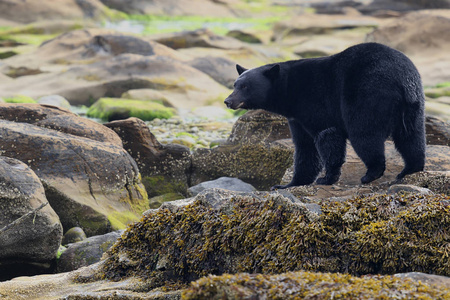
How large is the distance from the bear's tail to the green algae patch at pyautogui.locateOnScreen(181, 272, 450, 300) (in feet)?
11.5

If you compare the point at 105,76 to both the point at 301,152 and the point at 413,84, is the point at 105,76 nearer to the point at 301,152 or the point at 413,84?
the point at 301,152

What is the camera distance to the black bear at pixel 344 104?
6.10 meters

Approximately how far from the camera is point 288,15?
42.1 metres

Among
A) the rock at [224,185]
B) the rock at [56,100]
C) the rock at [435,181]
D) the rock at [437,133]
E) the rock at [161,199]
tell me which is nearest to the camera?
the rock at [435,181]

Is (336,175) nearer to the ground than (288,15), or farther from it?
nearer to the ground

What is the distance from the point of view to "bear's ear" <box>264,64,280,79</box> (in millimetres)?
7043

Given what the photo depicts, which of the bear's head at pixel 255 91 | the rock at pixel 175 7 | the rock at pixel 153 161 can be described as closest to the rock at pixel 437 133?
the bear's head at pixel 255 91

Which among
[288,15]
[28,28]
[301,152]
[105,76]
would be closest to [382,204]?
Answer: [301,152]

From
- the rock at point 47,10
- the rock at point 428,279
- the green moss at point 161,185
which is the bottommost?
the green moss at point 161,185

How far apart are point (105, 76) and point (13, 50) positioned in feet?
27.0

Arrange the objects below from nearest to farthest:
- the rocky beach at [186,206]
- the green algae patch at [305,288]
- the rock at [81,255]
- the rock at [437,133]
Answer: the green algae patch at [305,288], the rocky beach at [186,206], the rock at [81,255], the rock at [437,133]

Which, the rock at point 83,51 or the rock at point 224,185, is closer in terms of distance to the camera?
the rock at point 224,185

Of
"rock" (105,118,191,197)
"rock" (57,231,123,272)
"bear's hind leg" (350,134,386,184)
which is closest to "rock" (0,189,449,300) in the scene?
"rock" (57,231,123,272)

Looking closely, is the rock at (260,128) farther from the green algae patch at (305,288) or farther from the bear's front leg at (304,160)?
the green algae patch at (305,288)
